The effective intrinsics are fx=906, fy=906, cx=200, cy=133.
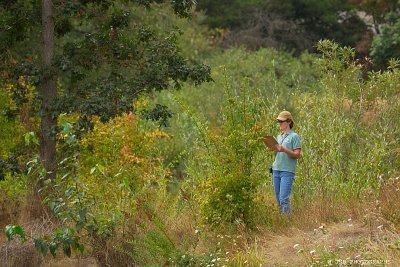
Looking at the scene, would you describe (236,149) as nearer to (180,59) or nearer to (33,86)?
(180,59)

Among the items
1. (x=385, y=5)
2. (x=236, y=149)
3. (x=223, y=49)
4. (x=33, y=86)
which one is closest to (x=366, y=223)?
(x=236, y=149)

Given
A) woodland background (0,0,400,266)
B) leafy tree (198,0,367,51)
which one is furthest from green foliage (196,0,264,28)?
woodland background (0,0,400,266)

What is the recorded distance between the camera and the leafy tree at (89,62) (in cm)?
1141

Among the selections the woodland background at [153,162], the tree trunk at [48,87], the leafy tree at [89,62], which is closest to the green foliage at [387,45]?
the woodland background at [153,162]

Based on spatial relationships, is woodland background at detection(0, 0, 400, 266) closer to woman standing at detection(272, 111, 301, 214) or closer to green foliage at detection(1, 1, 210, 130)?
green foliage at detection(1, 1, 210, 130)

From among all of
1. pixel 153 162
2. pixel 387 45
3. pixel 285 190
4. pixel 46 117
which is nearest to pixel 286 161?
pixel 285 190

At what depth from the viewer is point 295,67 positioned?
29.7 metres

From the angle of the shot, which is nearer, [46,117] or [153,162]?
[46,117]

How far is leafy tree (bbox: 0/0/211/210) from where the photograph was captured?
11.4 m

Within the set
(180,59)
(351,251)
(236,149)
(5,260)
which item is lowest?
(5,260)

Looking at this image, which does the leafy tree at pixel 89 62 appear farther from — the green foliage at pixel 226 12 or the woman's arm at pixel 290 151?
the green foliage at pixel 226 12

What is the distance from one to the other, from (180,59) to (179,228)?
221cm

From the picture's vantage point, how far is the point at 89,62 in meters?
12.2

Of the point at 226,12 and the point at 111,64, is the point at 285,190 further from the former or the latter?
the point at 226,12
